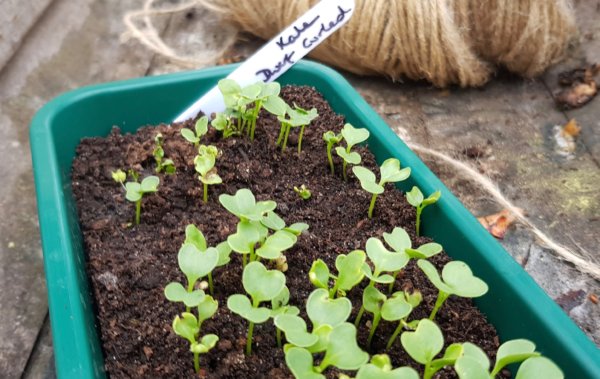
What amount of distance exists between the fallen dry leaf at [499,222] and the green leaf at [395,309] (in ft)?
1.71

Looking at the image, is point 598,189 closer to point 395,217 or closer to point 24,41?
point 395,217

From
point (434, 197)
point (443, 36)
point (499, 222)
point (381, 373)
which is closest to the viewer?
point (381, 373)

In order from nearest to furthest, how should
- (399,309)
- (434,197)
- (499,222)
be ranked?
(399,309) → (434,197) → (499,222)

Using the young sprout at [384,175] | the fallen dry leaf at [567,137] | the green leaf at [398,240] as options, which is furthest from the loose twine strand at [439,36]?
the green leaf at [398,240]

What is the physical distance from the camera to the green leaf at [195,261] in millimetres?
548

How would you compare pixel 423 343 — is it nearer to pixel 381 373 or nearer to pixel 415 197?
pixel 381 373

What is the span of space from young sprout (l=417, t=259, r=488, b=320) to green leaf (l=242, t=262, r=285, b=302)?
0.42 ft

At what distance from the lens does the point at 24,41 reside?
3.91 feet

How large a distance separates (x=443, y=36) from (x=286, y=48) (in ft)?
1.45

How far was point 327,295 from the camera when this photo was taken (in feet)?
1.66

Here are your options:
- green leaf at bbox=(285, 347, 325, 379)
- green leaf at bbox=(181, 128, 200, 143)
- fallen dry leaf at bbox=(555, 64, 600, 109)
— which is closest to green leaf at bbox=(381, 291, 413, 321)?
green leaf at bbox=(285, 347, 325, 379)

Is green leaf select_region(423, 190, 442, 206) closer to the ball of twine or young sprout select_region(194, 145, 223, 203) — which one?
young sprout select_region(194, 145, 223, 203)

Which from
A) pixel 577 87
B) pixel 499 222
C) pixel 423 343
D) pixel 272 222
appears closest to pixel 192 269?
pixel 272 222

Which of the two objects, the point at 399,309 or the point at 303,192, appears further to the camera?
the point at 303,192
